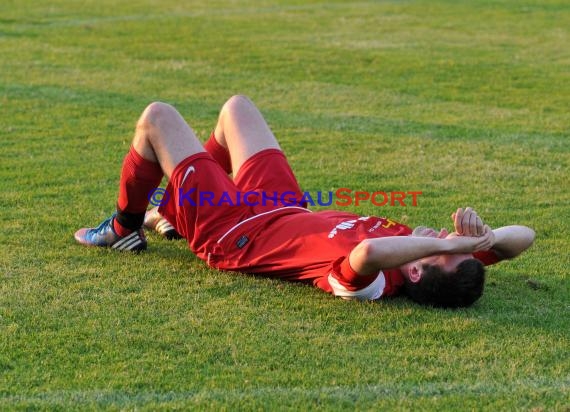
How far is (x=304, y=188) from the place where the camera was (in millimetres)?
8805

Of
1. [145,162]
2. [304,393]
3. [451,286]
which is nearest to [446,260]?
[451,286]

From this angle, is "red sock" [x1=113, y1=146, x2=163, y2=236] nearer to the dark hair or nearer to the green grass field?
the green grass field

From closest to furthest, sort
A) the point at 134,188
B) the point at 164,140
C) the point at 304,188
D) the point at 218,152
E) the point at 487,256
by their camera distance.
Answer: the point at 487,256 → the point at 164,140 → the point at 134,188 → the point at 218,152 → the point at 304,188

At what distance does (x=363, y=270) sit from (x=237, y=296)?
32.3 inches

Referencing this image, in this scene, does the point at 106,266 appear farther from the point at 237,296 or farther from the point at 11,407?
the point at 11,407

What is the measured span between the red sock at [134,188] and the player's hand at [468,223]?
76.8 inches

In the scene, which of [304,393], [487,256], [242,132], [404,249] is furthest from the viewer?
[242,132]

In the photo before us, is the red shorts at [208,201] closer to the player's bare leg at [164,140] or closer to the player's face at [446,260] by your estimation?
the player's bare leg at [164,140]

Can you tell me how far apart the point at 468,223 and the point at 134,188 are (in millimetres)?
2107

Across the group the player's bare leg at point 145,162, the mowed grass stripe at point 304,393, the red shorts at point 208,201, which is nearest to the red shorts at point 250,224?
the red shorts at point 208,201

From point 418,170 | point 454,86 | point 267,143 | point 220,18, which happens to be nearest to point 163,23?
point 220,18

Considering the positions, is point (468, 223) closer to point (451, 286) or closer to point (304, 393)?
point (451, 286)

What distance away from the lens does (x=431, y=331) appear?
226 inches

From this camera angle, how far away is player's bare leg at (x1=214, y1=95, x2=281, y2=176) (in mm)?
7137
